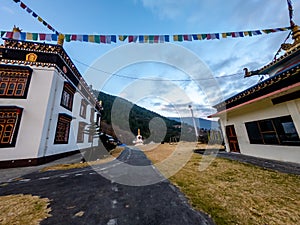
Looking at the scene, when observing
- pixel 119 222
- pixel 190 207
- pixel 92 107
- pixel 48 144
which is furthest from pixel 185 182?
pixel 92 107

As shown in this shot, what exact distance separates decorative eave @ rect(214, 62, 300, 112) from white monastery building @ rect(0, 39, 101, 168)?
42.3 feet

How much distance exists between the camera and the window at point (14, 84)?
8062 millimetres

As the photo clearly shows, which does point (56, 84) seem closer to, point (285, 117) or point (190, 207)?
point (190, 207)

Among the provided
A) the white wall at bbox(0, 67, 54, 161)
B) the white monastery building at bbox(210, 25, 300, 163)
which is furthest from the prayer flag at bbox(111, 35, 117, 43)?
the white monastery building at bbox(210, 25, 300, 163)

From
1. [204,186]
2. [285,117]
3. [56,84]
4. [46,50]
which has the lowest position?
[204,186]

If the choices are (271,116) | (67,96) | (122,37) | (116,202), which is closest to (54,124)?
(67,96)

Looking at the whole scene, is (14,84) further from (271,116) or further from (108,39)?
(271,116)

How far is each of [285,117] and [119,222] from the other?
316 inches

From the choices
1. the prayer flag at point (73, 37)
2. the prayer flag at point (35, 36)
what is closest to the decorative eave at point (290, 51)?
the prayer flag at point (73, 37)

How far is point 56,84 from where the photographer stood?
9.17 meters

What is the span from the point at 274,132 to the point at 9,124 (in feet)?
47.5

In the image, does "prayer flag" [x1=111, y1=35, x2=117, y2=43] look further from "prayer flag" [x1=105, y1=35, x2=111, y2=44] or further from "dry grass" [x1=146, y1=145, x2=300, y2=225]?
"dry grass" [x1=146, y1=145, x2=300, y2=225]

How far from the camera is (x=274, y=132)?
6.59 m

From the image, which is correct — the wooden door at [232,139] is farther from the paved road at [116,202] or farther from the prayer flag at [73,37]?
the prayer flag at [73,37]
